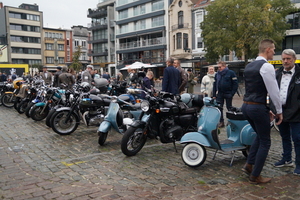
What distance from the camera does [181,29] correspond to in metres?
44.5

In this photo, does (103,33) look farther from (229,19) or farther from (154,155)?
(154,155)

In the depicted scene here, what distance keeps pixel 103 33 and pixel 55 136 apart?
187 feet

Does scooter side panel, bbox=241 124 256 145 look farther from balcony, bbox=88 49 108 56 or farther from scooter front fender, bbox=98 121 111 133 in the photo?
balcony, bbox=88 49 108 56

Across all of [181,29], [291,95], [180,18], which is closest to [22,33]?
[180,18]

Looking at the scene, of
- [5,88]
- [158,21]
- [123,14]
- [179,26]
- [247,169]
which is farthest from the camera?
[123,14]

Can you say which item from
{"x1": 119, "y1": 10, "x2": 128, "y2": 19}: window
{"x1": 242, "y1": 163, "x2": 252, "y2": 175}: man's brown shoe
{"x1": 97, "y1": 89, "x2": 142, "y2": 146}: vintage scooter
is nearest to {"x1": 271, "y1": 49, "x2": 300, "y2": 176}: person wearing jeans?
{"x1": 242, "y1": 163, "x2": 252, "y2": 175}: man's brown shoe

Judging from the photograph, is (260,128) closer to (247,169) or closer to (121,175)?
(247,169)

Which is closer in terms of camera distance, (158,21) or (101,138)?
(101,138)

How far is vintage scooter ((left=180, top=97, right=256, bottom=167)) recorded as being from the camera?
4801 millimetres

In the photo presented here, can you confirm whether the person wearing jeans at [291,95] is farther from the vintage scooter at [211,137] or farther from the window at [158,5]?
the window at [158,5]

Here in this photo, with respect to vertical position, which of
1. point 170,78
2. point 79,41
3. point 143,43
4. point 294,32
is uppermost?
point 79,41

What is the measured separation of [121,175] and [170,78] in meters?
3.98

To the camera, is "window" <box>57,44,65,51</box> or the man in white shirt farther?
"window" <box>57,44,65,51</box>

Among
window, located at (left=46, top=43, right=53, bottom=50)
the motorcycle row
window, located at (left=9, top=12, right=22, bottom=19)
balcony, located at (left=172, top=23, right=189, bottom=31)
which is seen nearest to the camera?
the motorcycle row
